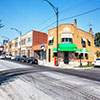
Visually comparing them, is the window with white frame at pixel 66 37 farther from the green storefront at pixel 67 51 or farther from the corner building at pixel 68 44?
the green storefront at pixel 67 51

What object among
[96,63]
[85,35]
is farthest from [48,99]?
[85,35]

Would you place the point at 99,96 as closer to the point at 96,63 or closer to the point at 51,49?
the point at 96,63

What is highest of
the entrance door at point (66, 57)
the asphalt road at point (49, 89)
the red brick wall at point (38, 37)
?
the red brick wall at point (38, 37)

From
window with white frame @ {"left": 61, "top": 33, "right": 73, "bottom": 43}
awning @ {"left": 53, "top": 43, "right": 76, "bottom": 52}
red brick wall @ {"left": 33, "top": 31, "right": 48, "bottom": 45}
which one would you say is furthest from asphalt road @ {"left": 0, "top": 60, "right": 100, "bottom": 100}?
red brick wall @ {"left": 33, "top": 31, "right": 48, "bottom": 45}

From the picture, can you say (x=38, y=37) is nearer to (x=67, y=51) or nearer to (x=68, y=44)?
(x=67, y=51)

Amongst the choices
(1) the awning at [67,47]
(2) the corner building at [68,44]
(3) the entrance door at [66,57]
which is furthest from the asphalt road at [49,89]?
(3) the entrance door at [66,57]

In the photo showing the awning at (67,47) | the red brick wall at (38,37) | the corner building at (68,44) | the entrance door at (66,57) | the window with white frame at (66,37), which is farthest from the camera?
the red brick wall at (38,37)

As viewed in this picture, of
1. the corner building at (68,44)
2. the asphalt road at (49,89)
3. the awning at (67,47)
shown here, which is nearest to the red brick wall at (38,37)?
the corner building at (68,44)

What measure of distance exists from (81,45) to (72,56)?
14.9 ft

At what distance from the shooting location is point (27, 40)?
4000 centimetres

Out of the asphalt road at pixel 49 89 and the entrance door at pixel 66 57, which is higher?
the entrance door at pixel 66 57

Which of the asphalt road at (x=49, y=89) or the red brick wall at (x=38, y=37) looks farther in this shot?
the red brick wall at (x=38, y=37)

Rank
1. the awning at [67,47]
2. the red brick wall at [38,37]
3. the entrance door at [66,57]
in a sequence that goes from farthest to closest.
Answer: the red brick wall at [38,37] < the entrance door at [66,57] < the awning at [67,47]

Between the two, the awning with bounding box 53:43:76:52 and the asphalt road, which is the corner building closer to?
the awning with bounding box 53:43:76:52
